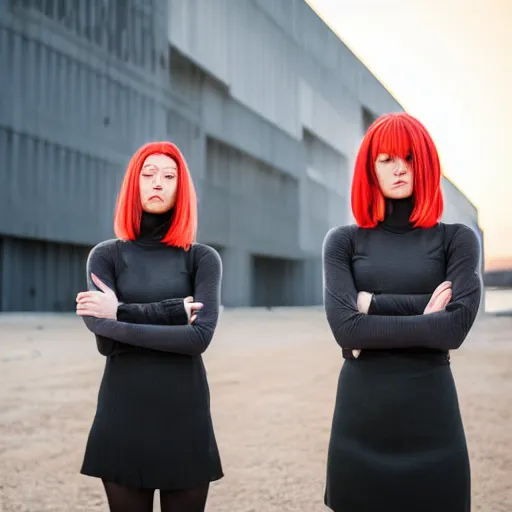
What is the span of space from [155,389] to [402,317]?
0.90 meters

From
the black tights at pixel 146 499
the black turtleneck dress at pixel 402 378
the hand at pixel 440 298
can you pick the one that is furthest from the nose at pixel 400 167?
the black tights at pixel 146 499

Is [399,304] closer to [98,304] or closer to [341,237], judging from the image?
[341,237]

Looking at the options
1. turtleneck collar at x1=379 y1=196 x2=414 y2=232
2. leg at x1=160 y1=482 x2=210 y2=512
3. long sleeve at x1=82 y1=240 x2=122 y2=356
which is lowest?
leg at x1=160 y1=482 x2=210 y2=512

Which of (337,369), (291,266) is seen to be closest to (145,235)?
(337,369)

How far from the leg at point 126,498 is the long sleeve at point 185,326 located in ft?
1.68

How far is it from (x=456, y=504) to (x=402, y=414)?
337 mm

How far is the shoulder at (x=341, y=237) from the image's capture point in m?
2.21

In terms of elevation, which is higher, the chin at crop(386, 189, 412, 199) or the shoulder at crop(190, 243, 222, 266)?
the chin at crop(386, 189, 412, 199)

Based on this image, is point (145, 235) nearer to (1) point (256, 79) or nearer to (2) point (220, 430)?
(2) point (220, 430)

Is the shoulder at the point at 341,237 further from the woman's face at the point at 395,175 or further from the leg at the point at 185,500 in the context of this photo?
the leg at the point at 185,500

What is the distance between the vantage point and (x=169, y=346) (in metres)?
2.23

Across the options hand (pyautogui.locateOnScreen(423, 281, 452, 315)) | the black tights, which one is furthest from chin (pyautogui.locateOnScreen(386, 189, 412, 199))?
the black tights

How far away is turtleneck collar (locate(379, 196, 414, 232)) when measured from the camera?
87.4 inches

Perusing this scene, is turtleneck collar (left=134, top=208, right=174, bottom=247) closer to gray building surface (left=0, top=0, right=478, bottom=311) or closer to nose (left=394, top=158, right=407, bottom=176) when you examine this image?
nose (left=394, top=158, right=407, bottom=176)
